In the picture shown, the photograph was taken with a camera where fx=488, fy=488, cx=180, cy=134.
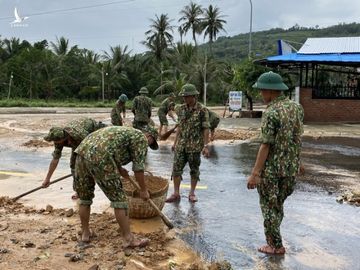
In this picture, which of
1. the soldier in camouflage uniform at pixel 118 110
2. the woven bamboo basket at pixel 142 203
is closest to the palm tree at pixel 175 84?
the soldier in camouflage uniform at pixel 118 110

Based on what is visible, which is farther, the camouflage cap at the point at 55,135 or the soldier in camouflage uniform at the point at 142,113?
the soldier in camouflage uniform at the point at 142,113

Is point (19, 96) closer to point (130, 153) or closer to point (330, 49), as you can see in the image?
point (330, 49)

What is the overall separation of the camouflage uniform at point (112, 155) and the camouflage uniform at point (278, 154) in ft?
3.89

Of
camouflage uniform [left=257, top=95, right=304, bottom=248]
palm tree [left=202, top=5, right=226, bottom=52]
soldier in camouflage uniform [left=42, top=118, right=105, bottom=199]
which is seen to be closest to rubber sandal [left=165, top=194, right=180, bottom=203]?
soldier in camouflage uniform [left=42, top=118, right=105, bottom=199]

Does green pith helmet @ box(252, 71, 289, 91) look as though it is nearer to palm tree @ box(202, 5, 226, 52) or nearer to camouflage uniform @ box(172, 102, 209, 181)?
camouflage uniform @ box(172, 102, 209, 181)

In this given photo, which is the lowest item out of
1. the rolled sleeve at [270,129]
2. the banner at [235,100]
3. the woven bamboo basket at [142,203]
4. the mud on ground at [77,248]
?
the mud on ground at [77,248]

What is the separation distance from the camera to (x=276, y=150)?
15.0ft

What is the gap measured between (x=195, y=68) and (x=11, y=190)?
3658 centimetres

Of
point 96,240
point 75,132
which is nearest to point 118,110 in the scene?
point 75,132

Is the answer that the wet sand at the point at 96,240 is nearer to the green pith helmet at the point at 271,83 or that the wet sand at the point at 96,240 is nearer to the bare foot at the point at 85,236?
the bare foot at the point at 85,236

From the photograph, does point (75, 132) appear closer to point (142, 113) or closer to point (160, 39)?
point (142, 113)

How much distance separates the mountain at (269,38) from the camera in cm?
8631

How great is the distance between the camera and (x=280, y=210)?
4809 mm

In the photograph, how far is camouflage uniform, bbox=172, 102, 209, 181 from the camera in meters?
6.86
